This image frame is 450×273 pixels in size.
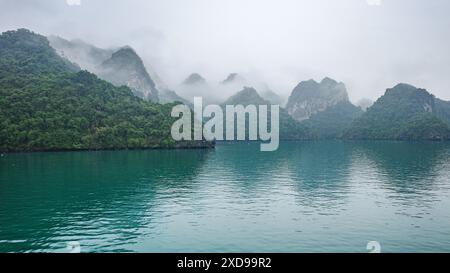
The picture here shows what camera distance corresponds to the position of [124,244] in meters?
22.2

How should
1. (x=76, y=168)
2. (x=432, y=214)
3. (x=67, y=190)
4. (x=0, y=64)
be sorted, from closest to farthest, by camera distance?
1. (x=432, y=214)
2. (x=67, y=190)
3. (x=76, y=168)
4. (x=0, y=64)

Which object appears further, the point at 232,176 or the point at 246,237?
the point at 232,176

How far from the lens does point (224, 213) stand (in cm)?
3091

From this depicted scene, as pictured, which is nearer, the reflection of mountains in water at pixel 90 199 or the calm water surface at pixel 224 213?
the calm water surface at pixel 224 213

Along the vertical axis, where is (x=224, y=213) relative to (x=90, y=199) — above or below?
below

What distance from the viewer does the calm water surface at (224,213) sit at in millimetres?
22766

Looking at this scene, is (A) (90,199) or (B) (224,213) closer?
(B) (224,213)

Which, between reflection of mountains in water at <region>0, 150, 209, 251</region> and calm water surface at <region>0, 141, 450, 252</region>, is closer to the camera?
calm water surface at <region>0, 141, 450, 252</region>

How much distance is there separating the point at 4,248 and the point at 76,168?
46.4 m

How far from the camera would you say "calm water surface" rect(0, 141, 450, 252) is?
74.7ft
